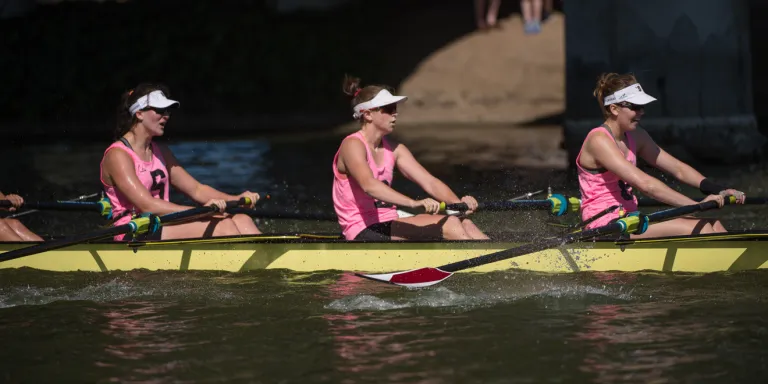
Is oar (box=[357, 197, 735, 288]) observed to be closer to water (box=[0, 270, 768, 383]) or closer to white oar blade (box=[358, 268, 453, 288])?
white oar blade (box=[358, 268, 453, 288])

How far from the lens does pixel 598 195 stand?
386 inches

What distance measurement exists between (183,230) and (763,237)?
473 centimetres

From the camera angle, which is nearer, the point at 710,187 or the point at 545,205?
the point at 710,187

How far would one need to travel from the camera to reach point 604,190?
32.1 feet

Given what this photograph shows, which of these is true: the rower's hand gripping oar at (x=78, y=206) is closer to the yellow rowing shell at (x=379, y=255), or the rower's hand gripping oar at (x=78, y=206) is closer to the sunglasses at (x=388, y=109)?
the yellow rowing shell at (x=379, y=255)

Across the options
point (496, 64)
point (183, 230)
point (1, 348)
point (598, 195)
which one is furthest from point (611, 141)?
point (496, 64)

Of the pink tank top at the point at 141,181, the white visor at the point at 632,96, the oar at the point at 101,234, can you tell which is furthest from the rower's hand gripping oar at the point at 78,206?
the white visor at the point at 632,96

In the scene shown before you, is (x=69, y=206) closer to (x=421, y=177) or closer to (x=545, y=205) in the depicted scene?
(x=421, y=177)

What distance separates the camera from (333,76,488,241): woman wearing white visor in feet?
31.1

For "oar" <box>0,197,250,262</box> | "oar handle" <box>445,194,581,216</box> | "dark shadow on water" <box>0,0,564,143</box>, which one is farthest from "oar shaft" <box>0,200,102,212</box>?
"dark shadow on water" <box>0,0,564,143</box>

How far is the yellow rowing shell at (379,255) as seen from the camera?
9500 mm

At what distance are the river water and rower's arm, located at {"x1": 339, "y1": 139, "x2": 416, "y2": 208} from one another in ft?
2.51

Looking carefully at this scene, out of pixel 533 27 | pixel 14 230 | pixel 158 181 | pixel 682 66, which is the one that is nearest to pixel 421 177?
pixel 158 181

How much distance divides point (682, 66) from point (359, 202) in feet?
28.2
